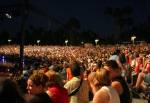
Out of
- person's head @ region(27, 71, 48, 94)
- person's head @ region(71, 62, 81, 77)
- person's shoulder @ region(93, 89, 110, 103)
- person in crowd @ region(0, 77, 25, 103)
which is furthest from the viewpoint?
person's head @ region(71, 62, 81, 77)

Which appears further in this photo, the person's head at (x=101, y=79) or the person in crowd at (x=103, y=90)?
the person's head at (x=101, y=79)

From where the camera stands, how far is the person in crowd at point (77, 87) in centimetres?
736

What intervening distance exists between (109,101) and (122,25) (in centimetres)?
10860

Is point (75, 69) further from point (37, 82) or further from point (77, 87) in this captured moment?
point (37, 82)

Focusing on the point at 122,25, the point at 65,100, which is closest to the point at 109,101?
the point at 65,100

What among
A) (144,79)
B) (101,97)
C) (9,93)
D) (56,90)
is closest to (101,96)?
(101,97)

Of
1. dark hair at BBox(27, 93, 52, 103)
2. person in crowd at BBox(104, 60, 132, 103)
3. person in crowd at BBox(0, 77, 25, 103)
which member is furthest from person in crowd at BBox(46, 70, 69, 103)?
person in crowd at BBox(0, 77, 25, 103)

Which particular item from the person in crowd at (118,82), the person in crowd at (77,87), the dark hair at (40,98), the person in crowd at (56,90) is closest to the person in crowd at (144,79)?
the person in crowd at (77,87)

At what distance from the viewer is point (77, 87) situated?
7418 mm

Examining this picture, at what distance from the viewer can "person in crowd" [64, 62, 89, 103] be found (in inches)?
A: 290

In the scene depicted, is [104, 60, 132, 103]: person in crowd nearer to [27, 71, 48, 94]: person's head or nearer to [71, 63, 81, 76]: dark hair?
[71, 63, 81, 76]: dark hair

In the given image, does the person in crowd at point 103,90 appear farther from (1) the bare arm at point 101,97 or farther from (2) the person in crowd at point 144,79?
(2) the person in crowd at point 144,79

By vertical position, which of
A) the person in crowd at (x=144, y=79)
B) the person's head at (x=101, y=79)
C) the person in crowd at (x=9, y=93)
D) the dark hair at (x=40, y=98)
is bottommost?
the person in crowd at (x=144, y=79)

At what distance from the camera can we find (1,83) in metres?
2.94
